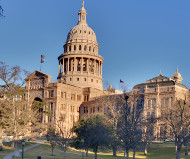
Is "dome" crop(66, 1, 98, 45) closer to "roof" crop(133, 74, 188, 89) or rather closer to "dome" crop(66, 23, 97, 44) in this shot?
"dome" crop(66, 23, 97, 44)

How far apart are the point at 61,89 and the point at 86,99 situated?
37.3 ft

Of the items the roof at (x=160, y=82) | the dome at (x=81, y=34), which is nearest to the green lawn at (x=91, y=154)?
the roof at (x=160, y=82)

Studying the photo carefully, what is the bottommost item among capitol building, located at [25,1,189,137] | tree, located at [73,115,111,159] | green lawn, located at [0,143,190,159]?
green lawn, located at [0,143,190,159]

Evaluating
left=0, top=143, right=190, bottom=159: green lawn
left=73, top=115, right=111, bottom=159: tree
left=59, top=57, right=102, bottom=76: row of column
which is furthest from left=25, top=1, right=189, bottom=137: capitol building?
left=73, top=115, right=111, bottom=159: tree

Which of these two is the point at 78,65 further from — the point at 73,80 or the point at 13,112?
the point at 13,112

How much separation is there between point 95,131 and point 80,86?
6347cm

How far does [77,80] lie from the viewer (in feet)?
381

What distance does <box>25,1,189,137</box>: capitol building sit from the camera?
84875 millimetres

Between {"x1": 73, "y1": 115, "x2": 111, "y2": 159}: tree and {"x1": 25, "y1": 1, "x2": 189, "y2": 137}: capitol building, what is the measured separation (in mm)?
20816

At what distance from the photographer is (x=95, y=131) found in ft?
169

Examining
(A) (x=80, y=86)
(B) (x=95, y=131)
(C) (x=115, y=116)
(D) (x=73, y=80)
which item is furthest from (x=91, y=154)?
(D) (x=73, y=80)

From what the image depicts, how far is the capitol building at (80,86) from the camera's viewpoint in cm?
8488

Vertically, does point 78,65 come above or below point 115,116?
above

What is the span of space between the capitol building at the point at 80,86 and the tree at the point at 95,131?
20816mm
